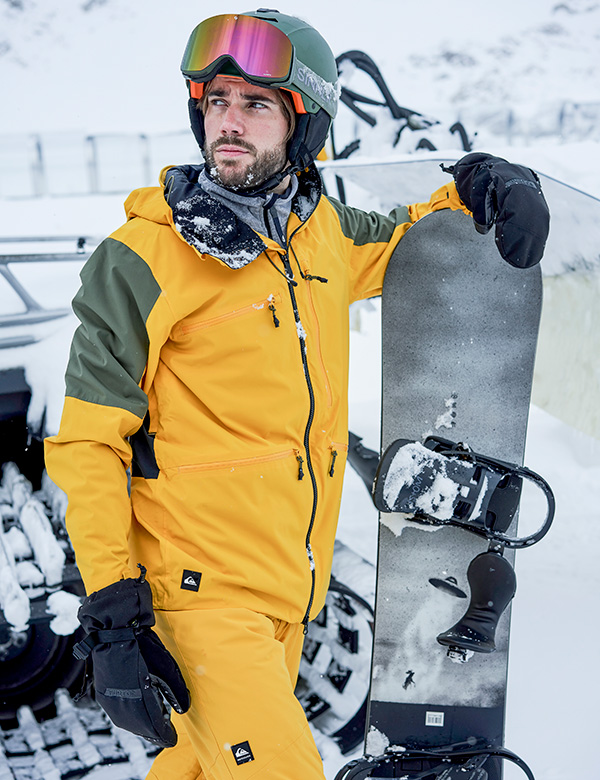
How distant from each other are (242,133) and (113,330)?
0.54 metres

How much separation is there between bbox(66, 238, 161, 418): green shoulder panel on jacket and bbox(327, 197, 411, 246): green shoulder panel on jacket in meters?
0.66

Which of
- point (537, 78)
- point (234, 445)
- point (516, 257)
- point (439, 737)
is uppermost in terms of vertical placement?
point (537, 78)

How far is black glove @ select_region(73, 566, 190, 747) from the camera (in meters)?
1.51

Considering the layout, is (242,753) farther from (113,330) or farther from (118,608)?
(113,330)

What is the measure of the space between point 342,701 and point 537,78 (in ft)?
49.2

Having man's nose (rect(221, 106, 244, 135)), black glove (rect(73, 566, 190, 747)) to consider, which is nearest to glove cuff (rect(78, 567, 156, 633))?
black glove (rect(73, 566, 190, 747))

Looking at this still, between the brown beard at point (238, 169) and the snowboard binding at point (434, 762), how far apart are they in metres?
1.50

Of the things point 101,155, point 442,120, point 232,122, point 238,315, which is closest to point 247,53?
point 232,122

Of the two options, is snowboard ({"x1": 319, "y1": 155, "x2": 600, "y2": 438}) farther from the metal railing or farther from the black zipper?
the metal railing

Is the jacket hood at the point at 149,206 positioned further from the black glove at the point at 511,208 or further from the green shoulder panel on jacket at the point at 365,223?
the black glove at the point at 511,208

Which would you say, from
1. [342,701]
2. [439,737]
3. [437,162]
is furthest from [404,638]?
[437,162]

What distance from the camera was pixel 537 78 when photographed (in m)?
15.2

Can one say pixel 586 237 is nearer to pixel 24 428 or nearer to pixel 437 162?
pixel 437 162

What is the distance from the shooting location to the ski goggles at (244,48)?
1693mm
